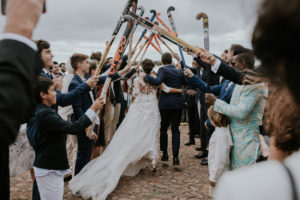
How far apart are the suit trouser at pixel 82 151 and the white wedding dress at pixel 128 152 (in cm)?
13

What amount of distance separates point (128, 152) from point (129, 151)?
0.03m

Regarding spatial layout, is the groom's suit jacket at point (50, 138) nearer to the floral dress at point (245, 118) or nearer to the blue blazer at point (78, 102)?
the blue blazer at point (78, 102)

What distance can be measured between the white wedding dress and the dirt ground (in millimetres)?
208

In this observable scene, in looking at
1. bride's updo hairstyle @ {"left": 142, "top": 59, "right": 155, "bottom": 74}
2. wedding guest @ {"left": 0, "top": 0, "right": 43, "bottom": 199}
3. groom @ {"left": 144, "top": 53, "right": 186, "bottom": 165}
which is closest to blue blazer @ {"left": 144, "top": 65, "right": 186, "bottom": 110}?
groom @ {"left": 144, "top": 53, "right": 186, "bottom": 165}

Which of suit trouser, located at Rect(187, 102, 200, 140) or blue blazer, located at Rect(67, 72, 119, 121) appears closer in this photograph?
blue blazer, located at Rect(67, 72, 119, 121)

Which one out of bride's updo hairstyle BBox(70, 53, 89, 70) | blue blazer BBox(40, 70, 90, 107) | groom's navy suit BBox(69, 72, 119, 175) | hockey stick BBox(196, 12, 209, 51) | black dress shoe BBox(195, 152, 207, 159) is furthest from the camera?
black dress shoe BBox(195, 152, 207, 159)

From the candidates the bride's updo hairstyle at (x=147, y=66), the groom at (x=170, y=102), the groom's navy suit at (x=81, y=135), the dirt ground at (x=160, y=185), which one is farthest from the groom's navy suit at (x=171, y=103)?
the groom's navy suit at (x=81, y=135)

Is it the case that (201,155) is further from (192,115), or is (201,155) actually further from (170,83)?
(170,83)

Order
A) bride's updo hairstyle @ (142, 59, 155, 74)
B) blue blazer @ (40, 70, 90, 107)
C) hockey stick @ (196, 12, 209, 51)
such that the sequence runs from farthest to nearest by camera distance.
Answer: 1. bride's updo hairstyle @ (142, 59, 155, 74)
2. blue blazer @ (40, 70, 90, 107)
3. hockey stick @ (196, 12, 209, 51)

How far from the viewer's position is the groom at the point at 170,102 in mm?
5324

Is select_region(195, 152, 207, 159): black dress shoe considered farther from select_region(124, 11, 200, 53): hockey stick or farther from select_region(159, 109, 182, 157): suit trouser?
select_region(124, 11, 200, 53): hockey stick

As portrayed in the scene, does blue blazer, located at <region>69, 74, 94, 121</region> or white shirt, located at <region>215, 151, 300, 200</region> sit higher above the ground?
white shirt, located at <region>215, 151, 300, 200</region>

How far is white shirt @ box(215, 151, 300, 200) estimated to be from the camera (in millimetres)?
551

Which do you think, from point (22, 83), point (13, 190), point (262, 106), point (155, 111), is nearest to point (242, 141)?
point (262, 106)
